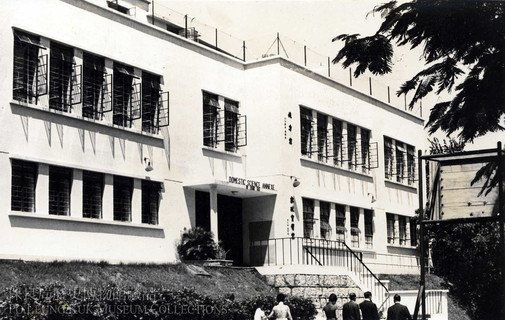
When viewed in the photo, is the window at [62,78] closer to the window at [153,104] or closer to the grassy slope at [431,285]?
the window at [153,104]

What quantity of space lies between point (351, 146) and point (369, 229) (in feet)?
13.7

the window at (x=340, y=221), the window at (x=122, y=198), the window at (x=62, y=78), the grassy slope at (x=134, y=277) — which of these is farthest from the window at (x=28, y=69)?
the window at (x=340, y=221)

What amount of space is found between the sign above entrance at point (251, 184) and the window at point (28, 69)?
8158 millimetres

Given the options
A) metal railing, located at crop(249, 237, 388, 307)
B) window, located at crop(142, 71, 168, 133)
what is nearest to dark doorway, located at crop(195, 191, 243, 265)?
metal railing, located at crop(249, 237, 388, 307)

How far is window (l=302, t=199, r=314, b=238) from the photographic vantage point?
33.3m

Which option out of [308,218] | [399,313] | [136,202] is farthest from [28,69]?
[308,218]

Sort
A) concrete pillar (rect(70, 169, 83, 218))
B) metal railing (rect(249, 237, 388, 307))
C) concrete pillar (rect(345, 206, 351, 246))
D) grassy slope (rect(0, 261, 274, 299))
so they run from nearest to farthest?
grassy slope (rect(0, 261, 274, 299)) < concrete pillar (rect(70, 169, 83, 218)) < metal railing (rect(249, 237, 388, 307)) < concrete pillar (rect(345, 206, 351, 246))

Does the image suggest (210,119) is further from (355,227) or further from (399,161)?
(399,161)

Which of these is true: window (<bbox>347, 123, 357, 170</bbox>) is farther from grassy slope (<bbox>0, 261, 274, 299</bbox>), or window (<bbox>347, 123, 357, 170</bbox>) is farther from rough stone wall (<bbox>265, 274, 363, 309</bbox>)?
grassy slope (<bbox>0, 261, 274, 299</bbox>)

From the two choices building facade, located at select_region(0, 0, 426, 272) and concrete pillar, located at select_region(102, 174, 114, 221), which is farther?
concrete pillar, located at select_region(102, 174, 114, 221)

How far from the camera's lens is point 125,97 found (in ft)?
88.3

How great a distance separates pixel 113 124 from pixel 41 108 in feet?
10.2

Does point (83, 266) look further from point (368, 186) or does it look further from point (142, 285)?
point (368, 186)

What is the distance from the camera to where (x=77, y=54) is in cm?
2489
